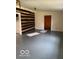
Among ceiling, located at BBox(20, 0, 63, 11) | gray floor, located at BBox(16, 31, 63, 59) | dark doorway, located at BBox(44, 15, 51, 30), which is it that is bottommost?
gray floor, located at BBox(16, 31, 63, 59)

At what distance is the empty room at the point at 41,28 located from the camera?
99 cm

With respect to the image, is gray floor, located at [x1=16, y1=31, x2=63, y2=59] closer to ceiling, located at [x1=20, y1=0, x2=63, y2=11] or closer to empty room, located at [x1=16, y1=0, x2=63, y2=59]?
empty room, located at [x1=16, y1=0, x2=63, y2=59]

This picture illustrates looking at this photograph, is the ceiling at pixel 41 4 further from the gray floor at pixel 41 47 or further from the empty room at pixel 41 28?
the gray floor at pixel 41 47

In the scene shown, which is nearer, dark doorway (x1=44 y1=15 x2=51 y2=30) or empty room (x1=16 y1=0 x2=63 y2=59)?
empty room (x1=16 y1=0 x2=63 y2=59)

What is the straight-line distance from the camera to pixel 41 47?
50.3 inches

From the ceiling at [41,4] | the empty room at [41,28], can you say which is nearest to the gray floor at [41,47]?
the empty room at [41,28]

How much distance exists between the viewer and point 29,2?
41.8 inches

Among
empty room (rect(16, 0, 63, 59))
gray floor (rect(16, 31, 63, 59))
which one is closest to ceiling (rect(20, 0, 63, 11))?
empty room (rect(16, 0, 63, 59))

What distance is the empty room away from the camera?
994 mm

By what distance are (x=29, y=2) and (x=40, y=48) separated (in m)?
0.54

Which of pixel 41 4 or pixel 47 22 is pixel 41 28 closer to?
pixel 47 22

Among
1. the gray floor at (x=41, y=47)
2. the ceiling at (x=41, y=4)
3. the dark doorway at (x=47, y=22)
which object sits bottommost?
the gray floor at (x=41, y=47)

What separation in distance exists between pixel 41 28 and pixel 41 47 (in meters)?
0.23
